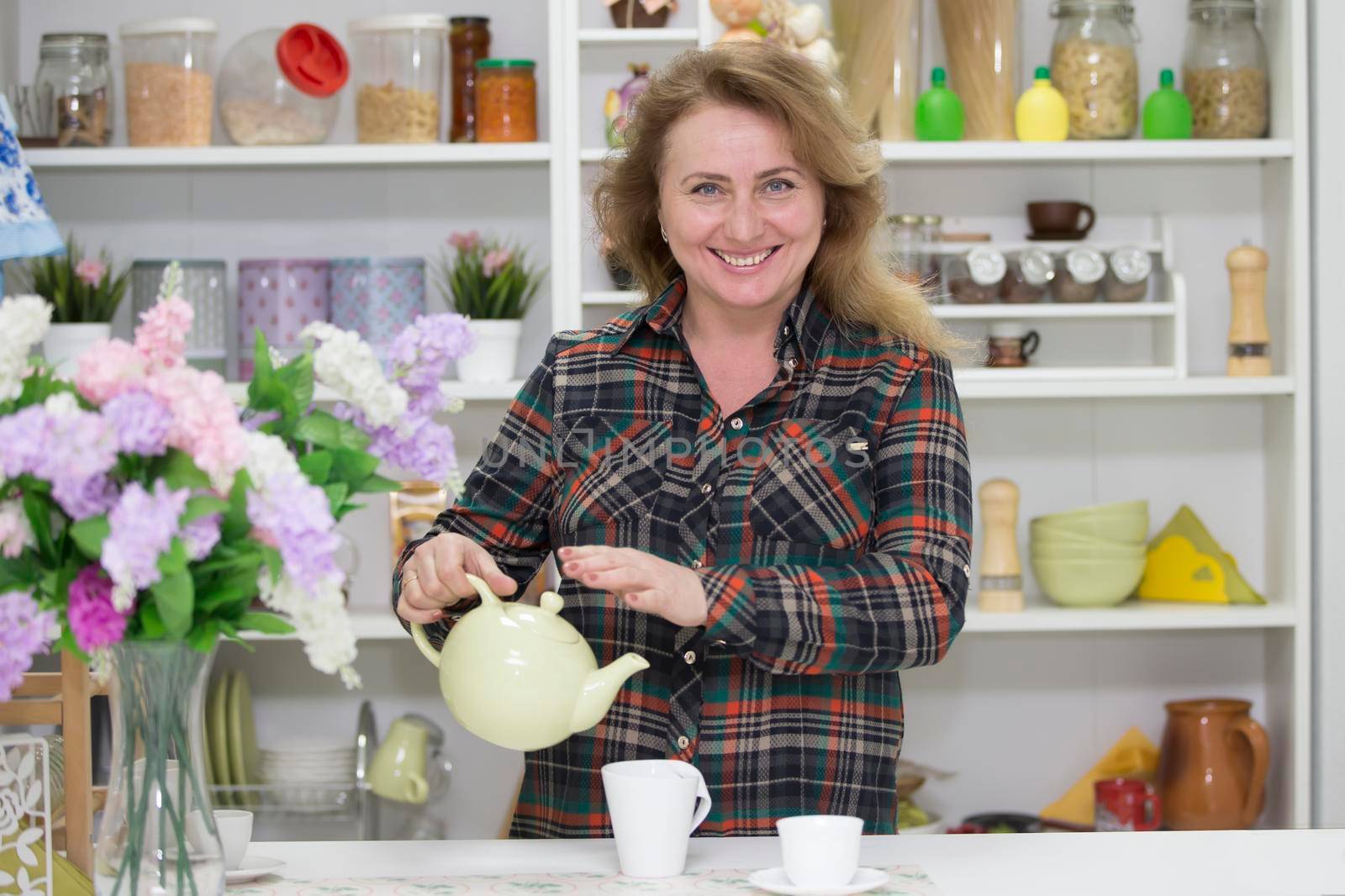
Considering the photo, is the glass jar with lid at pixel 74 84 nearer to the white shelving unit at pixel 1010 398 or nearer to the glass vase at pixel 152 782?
the white shelving unit at pixel 1010 398

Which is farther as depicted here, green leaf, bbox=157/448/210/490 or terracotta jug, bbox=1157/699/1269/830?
terracotta jug, bbox=1157/699/1269/830

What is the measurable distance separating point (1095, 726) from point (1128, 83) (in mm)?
1082

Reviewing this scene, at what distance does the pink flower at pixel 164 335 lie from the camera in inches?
34.0

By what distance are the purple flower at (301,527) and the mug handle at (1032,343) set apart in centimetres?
181

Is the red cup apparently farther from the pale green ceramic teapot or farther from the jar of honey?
the pale green ceramic teapot

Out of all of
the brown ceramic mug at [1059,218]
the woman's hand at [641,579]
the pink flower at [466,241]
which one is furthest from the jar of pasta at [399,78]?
the woman's hand at [641,579]

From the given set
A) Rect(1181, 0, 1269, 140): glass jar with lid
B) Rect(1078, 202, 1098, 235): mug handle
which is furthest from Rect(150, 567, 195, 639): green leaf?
Rect(1181, 0, 1269, 140): glass jar with lid

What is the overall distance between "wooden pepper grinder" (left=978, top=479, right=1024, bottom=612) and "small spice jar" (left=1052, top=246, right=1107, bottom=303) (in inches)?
12.5

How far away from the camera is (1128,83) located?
7.92ft

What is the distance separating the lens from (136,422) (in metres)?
0.79

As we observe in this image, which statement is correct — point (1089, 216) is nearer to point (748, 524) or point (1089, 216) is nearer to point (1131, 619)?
point (1131, 619)

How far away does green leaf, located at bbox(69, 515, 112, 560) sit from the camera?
81cm

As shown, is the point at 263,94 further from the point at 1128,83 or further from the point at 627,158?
the point at 1128,83

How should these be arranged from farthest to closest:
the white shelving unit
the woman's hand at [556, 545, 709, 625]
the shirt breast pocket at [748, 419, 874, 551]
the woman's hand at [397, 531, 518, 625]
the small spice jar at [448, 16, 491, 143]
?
the white shelving unit → the small spice jar at [448, 16, 491, 143] → the shirt breast pocket at [748, 419, 874, 551] → the woman's hand at [397, 531, 518, 625] → the woman's hand at [556, 545, 709, 625]
